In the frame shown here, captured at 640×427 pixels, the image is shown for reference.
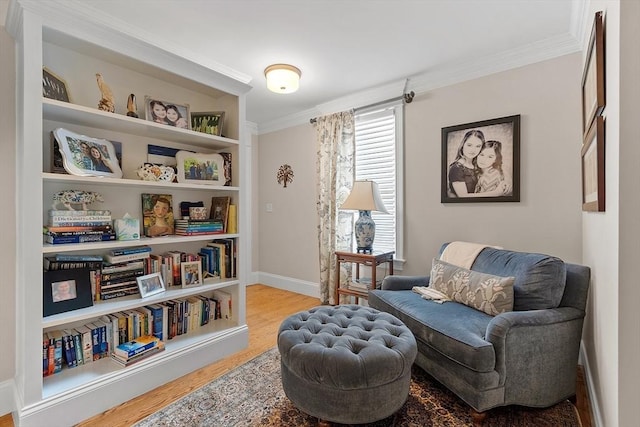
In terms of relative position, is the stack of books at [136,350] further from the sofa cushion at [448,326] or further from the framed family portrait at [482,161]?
the framed family portrait at [482,161]

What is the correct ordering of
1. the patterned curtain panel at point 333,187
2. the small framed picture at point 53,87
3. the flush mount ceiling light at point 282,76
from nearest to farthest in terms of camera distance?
the small framed picture at point 53,87, the flush mount ceiling light at point 282,76, the patterned curtain panel at point 333,187

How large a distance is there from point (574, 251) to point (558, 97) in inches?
45.8

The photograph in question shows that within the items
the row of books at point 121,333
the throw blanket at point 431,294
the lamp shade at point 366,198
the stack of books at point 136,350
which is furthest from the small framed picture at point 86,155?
the throw blanket at point 431,294

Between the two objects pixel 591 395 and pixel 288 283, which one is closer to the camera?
pixel 591 395

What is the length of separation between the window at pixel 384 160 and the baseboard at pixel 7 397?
2957 millimetres

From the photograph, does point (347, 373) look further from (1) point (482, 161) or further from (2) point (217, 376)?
(1) point (482, 161)

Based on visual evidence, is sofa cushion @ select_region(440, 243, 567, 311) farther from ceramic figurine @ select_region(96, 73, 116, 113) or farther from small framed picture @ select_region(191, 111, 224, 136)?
ceramic figurine @ select_region(96, 73, 116, 113)

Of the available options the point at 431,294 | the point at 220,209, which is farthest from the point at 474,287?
the point at 220,209

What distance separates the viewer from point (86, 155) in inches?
72.2

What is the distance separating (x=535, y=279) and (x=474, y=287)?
0.34 meters

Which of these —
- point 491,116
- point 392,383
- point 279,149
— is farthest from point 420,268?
point 279,149

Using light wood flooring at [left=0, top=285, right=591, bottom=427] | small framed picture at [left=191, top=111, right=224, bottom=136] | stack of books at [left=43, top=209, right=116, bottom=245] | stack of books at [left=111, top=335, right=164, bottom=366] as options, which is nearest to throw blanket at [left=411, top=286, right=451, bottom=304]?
light wood flooring at [left=0, top=285, right=591, bottom=427]

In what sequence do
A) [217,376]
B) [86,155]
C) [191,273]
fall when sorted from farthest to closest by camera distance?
[191,273]
[217,376]
[86,155]

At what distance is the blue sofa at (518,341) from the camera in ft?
5.14
